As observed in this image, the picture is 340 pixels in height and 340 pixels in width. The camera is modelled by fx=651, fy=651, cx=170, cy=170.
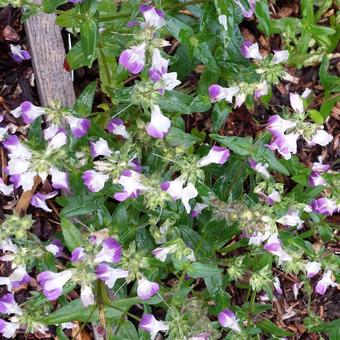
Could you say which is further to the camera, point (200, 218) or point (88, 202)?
point (200, 218)

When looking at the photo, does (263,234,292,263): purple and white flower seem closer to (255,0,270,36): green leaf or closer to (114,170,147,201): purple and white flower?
(114,170,147,201): purple and white flower

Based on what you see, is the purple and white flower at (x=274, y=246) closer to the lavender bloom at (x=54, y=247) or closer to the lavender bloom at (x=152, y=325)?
the lavender bloom at (x=152, y=325)

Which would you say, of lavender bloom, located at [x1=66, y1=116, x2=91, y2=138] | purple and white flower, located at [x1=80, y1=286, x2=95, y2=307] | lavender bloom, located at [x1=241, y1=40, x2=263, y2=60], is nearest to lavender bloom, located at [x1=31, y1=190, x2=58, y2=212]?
lavender bloom, located at [x1=66, y1=116, x2=91, y2=138]

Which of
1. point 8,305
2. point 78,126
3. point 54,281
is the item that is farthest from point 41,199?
point 54,281

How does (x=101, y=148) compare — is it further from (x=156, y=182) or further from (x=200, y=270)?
(x=200, y=270)

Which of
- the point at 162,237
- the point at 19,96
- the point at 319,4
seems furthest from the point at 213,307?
the point at 319,4

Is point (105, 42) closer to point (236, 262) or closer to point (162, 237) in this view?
point (162, 237)
